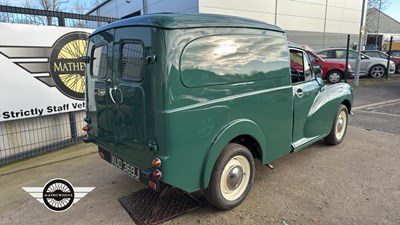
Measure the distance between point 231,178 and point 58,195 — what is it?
7.32ft

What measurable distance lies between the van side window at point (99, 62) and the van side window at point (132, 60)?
38 centimetres

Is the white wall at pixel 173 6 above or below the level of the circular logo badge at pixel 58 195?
above

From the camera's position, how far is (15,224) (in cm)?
295

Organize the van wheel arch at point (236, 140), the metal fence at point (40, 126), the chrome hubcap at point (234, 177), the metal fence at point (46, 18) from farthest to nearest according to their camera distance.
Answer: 1. the metal fence at point (40, 126)
2. the metal fence at point (46, 18)
3. the chrome hubcap at point (234, 177)
4. the van wheel arch at point (236, 140)

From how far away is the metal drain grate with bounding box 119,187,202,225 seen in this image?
2.93 metres

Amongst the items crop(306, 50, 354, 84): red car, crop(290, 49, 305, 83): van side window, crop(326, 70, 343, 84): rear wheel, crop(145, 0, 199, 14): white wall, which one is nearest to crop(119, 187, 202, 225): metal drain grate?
crop(290, 49, 305, 83): van side window

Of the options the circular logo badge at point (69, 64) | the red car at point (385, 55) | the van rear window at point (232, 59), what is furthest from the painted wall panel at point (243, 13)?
the van rear window at point (232, 59)

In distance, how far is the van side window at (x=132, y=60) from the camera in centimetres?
262

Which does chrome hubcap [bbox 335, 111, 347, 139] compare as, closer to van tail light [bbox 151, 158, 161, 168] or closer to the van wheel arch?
the van wheel arch

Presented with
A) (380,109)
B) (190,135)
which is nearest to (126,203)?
(190,135)

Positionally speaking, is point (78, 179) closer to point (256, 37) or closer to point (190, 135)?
point (190, 135)

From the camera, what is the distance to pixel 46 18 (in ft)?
16.1

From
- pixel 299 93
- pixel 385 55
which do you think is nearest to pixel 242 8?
pixel 385 55

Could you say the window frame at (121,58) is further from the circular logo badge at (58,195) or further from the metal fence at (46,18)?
the metal fence at (46,18)
